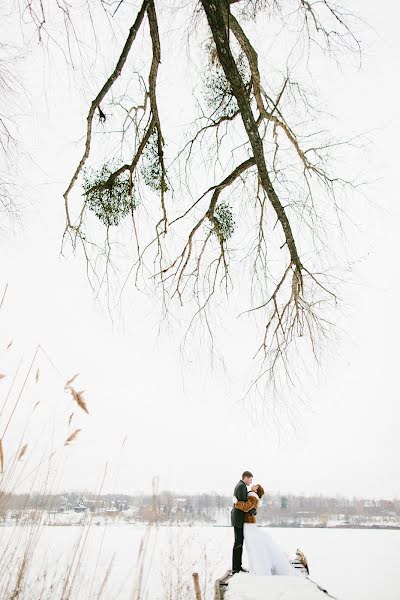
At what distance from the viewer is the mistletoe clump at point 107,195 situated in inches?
101

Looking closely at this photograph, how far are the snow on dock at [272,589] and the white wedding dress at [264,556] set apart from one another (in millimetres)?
1074

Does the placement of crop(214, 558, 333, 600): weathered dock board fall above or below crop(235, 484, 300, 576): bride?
below

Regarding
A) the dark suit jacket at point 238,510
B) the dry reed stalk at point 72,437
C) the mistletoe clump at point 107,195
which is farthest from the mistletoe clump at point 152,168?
the dark suit jacket at point 238,510

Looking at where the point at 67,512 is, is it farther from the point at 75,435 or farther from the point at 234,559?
the point at 234,559

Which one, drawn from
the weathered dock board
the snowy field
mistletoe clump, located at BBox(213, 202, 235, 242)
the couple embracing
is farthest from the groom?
mistletoe clump, located at BBox(213, 202, 235, 242)

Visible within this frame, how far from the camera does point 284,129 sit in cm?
273

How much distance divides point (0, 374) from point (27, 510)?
1159 millimetres

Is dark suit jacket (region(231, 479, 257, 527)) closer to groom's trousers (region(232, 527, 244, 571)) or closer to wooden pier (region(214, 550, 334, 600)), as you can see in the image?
groom's trousers (region(232, 527, 244, 571))

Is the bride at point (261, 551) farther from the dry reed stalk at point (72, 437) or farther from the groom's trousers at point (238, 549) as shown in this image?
the dry reed stalk at point (72, 437)

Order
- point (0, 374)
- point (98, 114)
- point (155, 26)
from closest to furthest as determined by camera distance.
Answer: point (0, 374) → point (155, 26) → point (98, 114)

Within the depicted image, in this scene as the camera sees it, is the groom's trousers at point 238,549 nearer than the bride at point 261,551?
No

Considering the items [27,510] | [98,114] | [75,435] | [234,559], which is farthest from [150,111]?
[234,559]

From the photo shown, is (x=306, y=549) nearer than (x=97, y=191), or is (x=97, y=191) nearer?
(x=97, y=191)

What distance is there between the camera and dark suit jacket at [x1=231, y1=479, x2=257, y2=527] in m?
3.73
